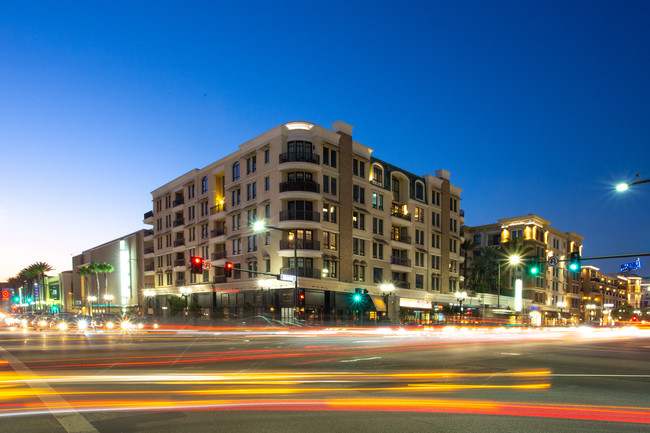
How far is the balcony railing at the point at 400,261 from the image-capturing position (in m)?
53.4

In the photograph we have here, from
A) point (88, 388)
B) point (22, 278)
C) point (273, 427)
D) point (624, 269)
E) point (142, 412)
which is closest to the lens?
point (273, 427)

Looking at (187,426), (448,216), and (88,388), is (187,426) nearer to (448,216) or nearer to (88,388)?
(88,388)

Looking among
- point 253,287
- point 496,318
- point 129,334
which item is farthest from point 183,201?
point 496,318

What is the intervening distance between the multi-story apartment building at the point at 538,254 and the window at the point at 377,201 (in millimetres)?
31146

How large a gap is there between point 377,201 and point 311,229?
11.2 m

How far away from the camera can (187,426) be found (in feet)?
22.8

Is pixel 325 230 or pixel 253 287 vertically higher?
pixel 325 230

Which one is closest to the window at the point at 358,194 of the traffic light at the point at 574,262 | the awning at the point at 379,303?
the awning at the point at 379,303

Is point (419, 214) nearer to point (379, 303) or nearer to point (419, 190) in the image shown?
point (419, 190)

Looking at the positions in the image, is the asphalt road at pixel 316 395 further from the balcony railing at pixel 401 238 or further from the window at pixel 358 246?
the balcony railing at pixel 401 238

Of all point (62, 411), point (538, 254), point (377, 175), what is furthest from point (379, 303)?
point (538, 254)

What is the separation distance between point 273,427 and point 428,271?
53.2 m

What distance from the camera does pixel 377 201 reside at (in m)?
52.0

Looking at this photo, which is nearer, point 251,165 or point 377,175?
point 251,165
